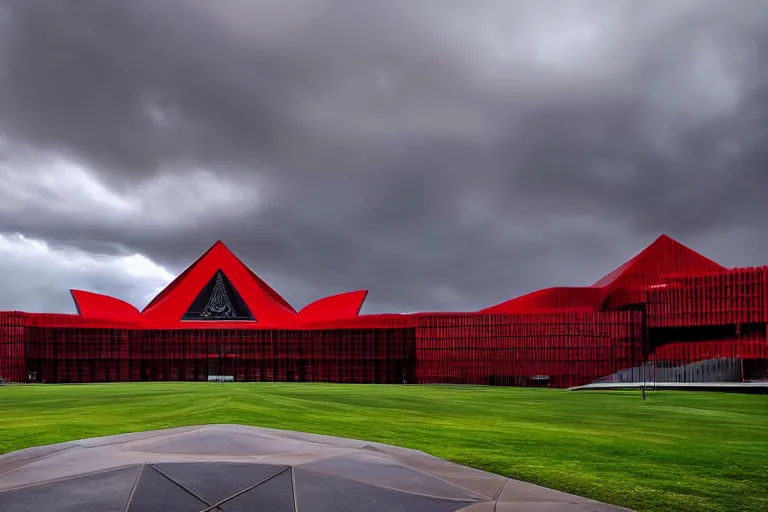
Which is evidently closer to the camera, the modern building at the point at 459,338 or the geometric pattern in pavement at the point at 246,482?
the geometric pattern in pavement at the point at 246,482

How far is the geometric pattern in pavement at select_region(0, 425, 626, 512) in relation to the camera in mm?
4133

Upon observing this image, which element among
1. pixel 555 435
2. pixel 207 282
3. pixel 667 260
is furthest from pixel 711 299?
pixel 207 282

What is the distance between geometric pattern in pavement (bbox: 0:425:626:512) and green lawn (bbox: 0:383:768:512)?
2.50 m

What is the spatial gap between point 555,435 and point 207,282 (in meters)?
56.9

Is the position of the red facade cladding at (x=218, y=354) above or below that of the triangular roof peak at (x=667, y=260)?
below

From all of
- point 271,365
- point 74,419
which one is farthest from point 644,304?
point 74,419

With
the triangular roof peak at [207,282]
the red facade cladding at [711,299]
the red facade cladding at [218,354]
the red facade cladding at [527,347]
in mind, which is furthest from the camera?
the triangular roof peak at [207,282]

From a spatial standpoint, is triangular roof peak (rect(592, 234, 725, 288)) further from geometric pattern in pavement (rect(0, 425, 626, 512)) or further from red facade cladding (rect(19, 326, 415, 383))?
geometric pattern in pavement (rect(0, 425, 626, 512))

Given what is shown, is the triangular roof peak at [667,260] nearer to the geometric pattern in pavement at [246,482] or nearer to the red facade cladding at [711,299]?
the red facade cladding at [711,299]

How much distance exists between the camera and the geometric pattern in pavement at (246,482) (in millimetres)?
4133

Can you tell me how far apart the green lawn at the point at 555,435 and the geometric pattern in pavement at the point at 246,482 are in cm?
250

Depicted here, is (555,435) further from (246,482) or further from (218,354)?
(218,354)

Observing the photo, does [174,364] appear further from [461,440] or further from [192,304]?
Answer: [461,440]

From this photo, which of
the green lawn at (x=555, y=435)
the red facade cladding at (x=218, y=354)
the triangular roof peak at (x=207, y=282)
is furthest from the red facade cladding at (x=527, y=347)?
the green lawn at (x=555, y=435)
